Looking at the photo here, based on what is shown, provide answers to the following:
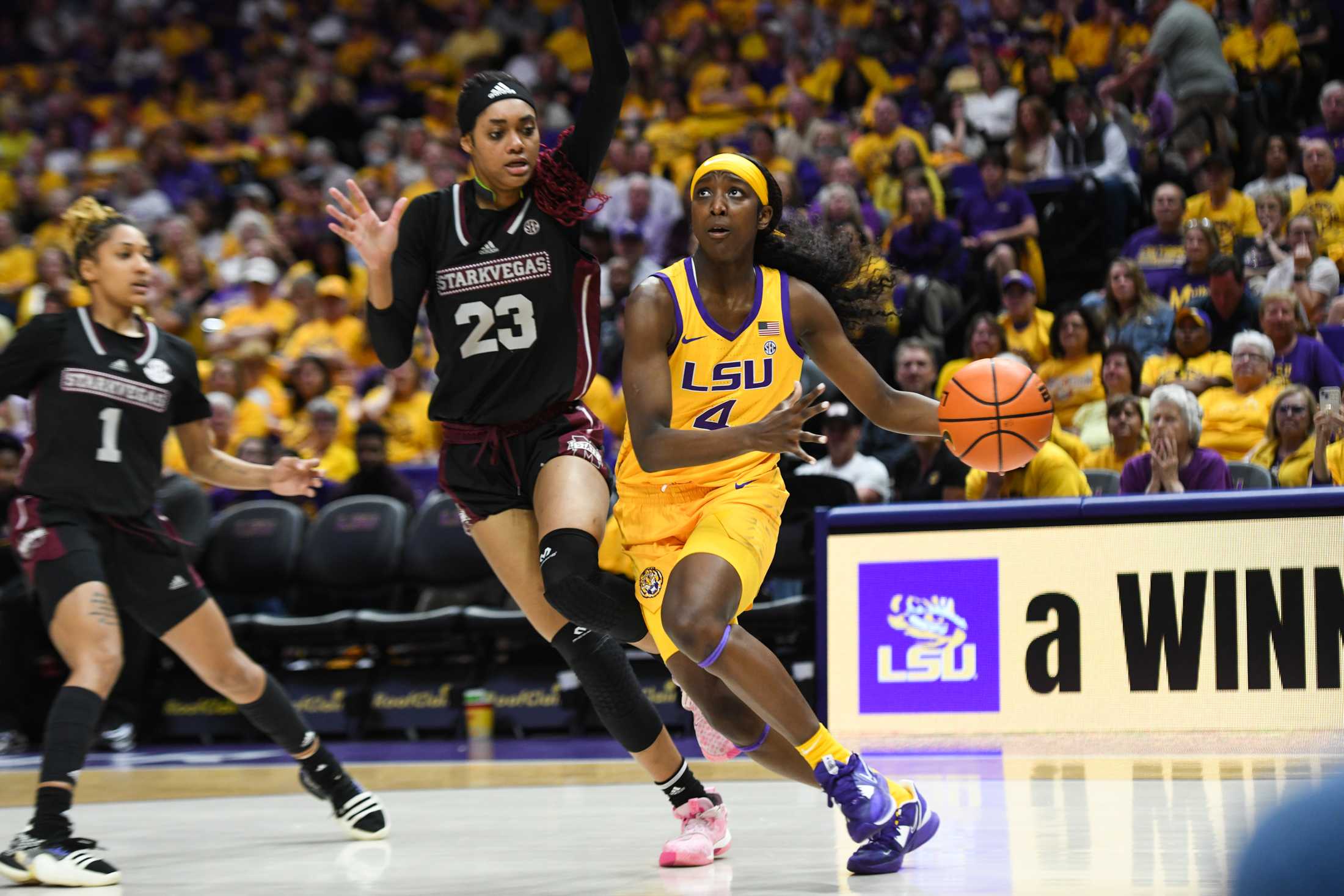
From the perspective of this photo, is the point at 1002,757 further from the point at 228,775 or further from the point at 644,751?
the point at 228,775

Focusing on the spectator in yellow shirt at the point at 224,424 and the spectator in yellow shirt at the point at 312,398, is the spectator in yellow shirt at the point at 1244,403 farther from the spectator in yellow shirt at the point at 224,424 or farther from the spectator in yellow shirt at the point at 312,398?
the spectator in yellow shirt at the point at 224,424

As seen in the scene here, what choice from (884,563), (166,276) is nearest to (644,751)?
(884,563)

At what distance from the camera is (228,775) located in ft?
24.6

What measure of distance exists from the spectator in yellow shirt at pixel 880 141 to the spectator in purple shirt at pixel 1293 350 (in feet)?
13.7

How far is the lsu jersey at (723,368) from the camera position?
4.12 meters

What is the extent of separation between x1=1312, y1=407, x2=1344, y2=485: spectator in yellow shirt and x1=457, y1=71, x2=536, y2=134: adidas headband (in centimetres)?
463

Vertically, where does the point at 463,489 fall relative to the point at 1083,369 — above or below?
below

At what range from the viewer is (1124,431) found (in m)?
8.28

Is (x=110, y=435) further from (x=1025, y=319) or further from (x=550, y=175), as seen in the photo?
(x=1025, y=319)

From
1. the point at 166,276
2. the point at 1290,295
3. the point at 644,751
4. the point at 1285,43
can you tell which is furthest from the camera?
the point at 166,276

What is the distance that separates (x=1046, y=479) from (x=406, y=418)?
204 inches

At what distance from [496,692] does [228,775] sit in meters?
2.06

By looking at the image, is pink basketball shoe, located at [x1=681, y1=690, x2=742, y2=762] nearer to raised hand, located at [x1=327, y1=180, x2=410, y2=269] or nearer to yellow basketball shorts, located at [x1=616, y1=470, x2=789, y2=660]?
yellow basketball shorts, located at [x1=616, y1=470, x2=789, y2=660]

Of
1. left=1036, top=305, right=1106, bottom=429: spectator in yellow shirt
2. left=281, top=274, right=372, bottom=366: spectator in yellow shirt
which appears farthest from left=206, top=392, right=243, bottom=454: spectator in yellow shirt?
left=1036, top=305, right=1106, bottom=429: spectator in yellow shirt
